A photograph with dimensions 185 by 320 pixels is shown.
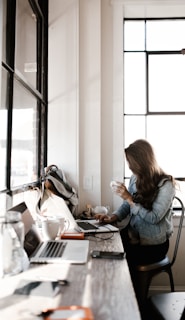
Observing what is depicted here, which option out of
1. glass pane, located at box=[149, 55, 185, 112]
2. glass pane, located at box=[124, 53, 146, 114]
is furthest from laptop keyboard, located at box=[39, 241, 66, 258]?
glass pane, located at box=[149, 55, 185, 112]

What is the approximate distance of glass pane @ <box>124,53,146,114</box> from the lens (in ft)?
9.31

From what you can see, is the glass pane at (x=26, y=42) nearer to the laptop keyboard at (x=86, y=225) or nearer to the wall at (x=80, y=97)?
the wall at (x=80, y=97)

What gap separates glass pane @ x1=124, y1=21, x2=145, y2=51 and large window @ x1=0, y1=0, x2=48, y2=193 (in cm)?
74

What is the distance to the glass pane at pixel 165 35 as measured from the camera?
2.86 m

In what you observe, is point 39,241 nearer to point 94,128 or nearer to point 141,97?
point 94,128

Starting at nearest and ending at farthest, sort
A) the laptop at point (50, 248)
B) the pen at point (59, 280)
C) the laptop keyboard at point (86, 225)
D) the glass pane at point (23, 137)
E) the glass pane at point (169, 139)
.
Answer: the pen at point (59, 280) < the laptop at point (50, 248) < the glass pane at point (23, 137) < the laptop keyboard at point (86, 225) < the glass pane at point (169, 139)

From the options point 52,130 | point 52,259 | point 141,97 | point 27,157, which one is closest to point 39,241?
point 52,259

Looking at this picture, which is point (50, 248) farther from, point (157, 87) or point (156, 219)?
point (157, 87)

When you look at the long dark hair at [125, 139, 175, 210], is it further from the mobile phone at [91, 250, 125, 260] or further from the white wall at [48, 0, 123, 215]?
the mobile phone at [91, 250, 125, 260]

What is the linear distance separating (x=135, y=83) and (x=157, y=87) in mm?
206

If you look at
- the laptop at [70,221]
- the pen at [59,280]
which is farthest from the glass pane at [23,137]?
the pen at [59,280]

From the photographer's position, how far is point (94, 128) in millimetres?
2619

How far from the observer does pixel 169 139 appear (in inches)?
111

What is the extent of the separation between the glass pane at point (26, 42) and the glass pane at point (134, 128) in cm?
94
